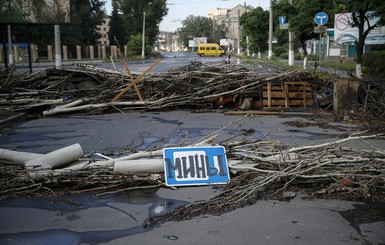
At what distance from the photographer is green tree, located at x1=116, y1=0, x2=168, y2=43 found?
285 ft

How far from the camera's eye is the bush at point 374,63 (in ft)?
88.4

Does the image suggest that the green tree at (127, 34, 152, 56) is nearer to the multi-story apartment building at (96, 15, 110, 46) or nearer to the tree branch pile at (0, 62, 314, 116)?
the multi-story apartment building at (96, 15, 110, 46)

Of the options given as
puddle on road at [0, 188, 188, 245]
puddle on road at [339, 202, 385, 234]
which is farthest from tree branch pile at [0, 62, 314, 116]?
puddle on road at [339, 202, 385, 234]

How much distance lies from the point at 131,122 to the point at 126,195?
669 cm

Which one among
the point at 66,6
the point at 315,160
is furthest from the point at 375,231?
the point at 66,6

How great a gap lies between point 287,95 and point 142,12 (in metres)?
78.4

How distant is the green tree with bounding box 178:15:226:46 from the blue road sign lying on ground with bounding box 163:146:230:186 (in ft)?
458

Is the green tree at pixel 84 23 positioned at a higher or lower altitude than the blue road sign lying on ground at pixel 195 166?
higher

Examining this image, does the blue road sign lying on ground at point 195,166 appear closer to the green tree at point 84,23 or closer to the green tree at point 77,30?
the green tree at point 77,30

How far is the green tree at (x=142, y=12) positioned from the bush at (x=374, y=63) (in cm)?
6002

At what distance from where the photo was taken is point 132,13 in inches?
3570

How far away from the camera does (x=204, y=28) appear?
147 meters

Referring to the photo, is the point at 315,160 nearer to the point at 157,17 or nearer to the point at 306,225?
the point at 306,225

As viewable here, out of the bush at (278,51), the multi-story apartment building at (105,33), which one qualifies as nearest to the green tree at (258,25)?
the bush at (278,51)
